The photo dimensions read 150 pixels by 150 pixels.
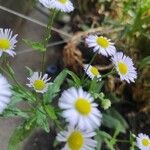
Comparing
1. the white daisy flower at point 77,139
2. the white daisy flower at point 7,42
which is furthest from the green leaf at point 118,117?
the white daisy flower at point 77,139

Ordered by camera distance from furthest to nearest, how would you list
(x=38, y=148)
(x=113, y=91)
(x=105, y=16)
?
(x=105, y=16) < (x=113, y=91) < (x=38, y=148)

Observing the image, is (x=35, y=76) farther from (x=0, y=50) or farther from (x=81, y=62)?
(x=81, y=62)

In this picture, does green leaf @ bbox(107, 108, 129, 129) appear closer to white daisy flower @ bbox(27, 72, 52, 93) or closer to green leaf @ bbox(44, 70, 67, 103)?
green leaf @ bbox(44, 70, 67, 103)

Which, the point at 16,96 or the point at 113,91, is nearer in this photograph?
the point at 16,96

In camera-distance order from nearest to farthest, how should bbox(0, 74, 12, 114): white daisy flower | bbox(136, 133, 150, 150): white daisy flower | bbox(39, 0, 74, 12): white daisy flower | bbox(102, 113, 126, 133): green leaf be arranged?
1. bbox(0, 74, 12, 114): white daisy flower
2. bbox(39, 0, 74, 12): white daisy flower
3. bbox(136, 133, 150, 150): white daisy flower
4. bbox(102, 113, 126, 133): green leaf

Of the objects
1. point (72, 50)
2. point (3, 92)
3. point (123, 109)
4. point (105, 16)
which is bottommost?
point (3, 92)

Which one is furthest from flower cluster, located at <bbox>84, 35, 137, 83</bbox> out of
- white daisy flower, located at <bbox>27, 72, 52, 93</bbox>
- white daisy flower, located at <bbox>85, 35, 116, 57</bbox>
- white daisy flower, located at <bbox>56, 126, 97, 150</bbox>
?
white daisy flower, located at <bbox>56, 126, 97, 150</bbox>

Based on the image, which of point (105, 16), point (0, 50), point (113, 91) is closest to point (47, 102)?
point (0, 50)
